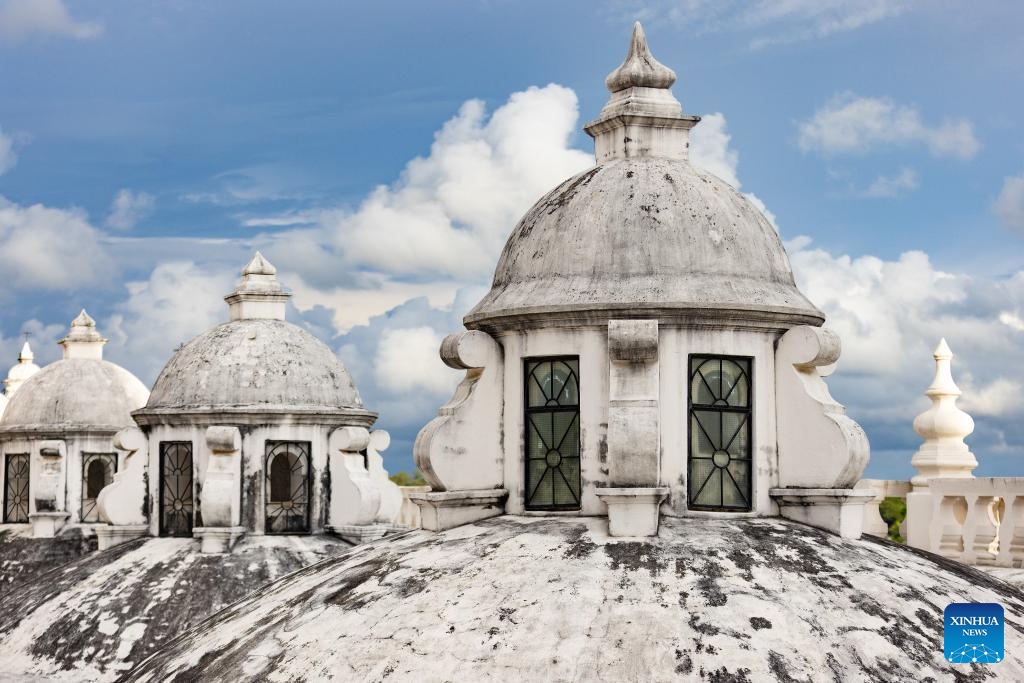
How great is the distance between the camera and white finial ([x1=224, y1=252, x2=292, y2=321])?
2733cm

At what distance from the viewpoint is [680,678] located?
11.2 m

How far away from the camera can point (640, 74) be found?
1605 cm

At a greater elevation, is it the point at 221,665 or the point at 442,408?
the point at 442,408

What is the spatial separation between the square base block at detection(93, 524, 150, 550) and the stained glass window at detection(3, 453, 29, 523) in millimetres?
7881

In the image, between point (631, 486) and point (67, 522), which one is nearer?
point (631, 486)

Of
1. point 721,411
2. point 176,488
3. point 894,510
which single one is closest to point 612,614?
point 721,411

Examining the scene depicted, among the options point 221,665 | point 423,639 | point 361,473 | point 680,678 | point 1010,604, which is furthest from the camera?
point 361,473

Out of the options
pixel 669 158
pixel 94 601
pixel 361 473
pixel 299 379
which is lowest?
pixel 94 601

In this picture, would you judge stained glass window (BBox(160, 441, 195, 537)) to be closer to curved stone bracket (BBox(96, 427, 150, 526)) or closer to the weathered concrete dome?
curved stone bracket (BBox(96, 427, 150, 526))

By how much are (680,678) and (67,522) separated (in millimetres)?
23855

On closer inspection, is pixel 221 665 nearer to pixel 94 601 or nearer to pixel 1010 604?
pixel 1010 604

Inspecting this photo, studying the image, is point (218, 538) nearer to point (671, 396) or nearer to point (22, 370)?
point (671, 396)

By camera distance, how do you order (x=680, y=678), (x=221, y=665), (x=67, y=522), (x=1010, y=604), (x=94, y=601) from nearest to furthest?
(x=680, y=678) → (x=221, y=665) → (x=1010, y=604) → (x=94, y=601) → (x=67, y=522)

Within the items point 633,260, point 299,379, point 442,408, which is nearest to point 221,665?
point 442,408
